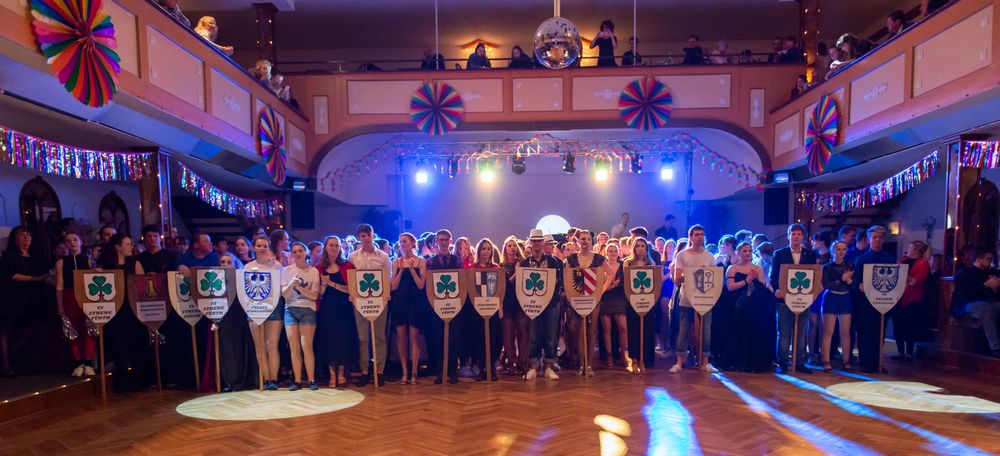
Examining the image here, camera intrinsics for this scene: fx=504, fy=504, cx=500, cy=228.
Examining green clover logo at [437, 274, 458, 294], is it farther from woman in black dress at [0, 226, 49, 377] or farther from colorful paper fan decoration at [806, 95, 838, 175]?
colorful paper fan decoration at [806, 95, 838, 175]

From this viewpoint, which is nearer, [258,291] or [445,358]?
[258,291]

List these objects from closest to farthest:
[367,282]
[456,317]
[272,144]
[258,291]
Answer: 1. [258,291]
2. [367,282]
3. [456,317]
4. [272,144]

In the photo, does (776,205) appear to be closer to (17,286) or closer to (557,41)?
(557,41)

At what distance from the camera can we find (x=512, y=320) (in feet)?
16.8

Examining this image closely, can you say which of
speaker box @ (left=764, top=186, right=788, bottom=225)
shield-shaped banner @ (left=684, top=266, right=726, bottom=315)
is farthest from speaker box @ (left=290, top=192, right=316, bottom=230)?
speaker box @ (left=764, top=186, right=788, bottom=225)

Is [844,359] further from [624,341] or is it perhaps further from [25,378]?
[25,378]

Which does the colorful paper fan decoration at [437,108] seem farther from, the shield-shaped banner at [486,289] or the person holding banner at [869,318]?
the person holding banner at [869,318]

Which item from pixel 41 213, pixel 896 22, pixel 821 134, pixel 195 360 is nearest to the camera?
pixel 195 360

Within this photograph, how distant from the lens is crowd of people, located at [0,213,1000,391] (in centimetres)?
472

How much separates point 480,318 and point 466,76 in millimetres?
5126

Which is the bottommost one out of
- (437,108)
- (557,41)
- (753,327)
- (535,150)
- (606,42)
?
(753,327)

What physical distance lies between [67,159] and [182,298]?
1.75m

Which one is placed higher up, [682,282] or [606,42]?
[606,42]

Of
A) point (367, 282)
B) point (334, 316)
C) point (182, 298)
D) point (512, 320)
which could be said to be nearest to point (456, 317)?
point (512, 320)
